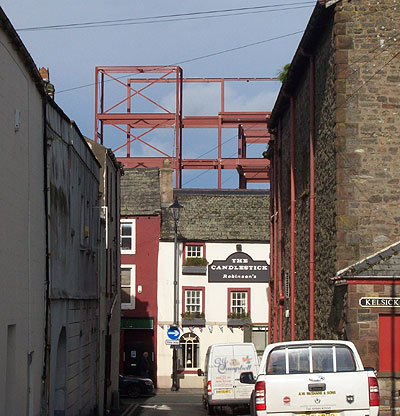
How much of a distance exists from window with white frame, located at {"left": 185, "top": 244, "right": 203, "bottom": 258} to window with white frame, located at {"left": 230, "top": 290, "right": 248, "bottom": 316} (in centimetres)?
262

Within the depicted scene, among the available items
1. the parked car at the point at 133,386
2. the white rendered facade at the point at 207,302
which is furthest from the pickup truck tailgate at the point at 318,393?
the white rendered facade at the point at 207,302

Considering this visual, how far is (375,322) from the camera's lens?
708 inches

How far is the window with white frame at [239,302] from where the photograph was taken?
44750 mm

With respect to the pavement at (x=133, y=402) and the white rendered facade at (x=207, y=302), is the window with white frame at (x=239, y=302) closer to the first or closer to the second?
the white rendered facade at (x=207, y=302)

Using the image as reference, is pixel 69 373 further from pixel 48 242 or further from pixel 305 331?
pixel 305 331

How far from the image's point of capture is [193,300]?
4481 centimetres

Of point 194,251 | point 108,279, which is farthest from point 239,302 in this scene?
point 108,279

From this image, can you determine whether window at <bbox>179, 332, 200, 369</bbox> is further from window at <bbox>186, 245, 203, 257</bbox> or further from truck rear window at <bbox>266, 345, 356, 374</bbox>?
truck rear window at <bbox>266, 345, 356, 374</bbox>

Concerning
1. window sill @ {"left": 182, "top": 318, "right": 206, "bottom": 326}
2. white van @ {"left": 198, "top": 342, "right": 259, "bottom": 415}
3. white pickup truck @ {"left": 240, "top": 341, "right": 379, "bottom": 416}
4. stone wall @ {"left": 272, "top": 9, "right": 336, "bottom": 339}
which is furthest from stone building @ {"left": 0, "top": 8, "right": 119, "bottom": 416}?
window sill @ {"left": 182, "top": 318, "right": 206, "bottom": 326}

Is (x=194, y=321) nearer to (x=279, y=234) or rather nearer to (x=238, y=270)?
(x=238, y=270)

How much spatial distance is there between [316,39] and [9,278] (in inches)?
459

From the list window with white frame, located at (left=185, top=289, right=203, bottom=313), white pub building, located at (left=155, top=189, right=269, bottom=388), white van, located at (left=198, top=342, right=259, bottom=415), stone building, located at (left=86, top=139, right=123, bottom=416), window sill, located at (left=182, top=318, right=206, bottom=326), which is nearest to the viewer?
white van, located at (left=198, top=342, right=259, bottom=415)

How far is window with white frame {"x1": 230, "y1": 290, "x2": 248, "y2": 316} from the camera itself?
4475cm

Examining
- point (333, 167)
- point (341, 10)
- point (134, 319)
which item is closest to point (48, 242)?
point (333, 167)
